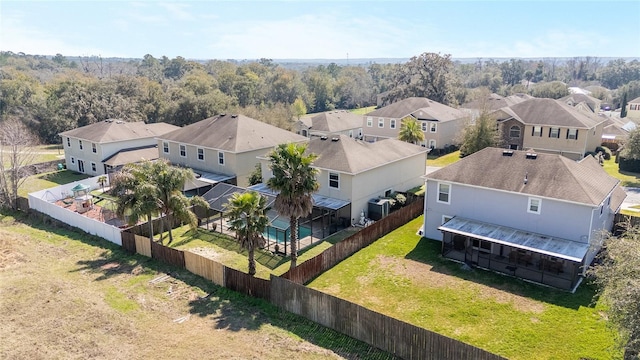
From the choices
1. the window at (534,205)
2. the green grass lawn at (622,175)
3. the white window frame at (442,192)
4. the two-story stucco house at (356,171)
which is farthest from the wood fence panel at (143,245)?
the green grass lawn at (622,175)

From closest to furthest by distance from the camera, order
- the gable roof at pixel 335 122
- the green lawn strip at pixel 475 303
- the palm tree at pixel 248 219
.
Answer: the green lawn strip at pixel 475 303
the palm tree at pixel 248 219
the gable roof at pixel 335 122

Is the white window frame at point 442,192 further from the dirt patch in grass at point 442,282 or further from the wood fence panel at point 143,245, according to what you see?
the wood fence panel at point 143,245

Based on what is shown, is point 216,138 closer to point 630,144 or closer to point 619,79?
point 630,144

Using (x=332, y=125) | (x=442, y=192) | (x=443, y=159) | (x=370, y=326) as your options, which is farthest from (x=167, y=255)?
(x=332, y=125)

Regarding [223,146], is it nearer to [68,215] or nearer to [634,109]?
[68,215]

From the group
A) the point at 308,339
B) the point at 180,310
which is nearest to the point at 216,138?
the point at 180,310

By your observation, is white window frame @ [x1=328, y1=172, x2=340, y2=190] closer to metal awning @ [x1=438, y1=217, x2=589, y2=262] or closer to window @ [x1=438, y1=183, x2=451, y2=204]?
window @ [x1=438, y1=183, x2=451, y2=204]
